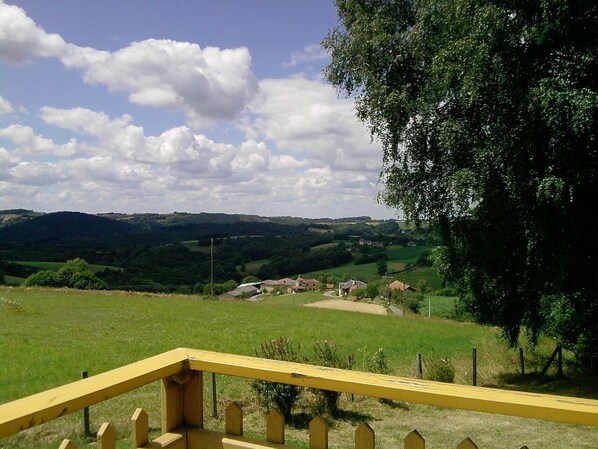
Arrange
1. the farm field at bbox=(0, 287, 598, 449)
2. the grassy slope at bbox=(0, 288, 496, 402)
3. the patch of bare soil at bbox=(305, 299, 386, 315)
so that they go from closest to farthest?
the farm field at bbox=(0, 287, 598, 449) < the grassy slope at bbox=(0, 288, 496, 402) < the patch of bare soil at bbox=(305, 299, 386, 315)

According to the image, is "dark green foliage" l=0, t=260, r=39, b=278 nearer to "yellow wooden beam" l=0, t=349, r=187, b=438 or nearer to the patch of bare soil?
the patch of bare soil

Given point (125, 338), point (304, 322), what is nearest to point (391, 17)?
point (125, 338)

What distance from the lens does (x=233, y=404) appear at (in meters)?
2.31

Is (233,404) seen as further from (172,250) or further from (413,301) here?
(172,250)

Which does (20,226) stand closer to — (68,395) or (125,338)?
(125,338)

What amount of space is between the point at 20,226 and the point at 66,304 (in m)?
95.7

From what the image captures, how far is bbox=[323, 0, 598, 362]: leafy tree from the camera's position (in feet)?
26.8

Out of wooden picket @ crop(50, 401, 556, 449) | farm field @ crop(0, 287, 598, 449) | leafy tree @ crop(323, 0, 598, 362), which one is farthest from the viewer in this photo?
farm field @ crop(0, 287, 598, 449)

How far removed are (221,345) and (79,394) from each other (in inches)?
856

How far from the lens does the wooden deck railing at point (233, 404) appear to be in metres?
1.67

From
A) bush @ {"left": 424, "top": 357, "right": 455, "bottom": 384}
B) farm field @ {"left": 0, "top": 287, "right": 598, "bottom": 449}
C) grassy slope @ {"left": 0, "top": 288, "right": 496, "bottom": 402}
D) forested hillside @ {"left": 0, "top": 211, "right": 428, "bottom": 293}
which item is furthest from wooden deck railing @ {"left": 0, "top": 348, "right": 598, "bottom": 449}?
forested hillside @ {"left": 0, "top": 211, "right": 428, "bottom": 293}

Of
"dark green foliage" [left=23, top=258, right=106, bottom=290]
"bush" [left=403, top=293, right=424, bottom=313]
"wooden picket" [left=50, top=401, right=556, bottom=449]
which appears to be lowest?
"bush" [left=403, top=293, right=424, bottom=313]

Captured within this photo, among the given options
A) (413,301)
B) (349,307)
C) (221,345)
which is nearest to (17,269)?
(349,307)

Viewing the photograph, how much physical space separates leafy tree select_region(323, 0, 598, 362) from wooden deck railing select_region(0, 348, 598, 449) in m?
7.03
